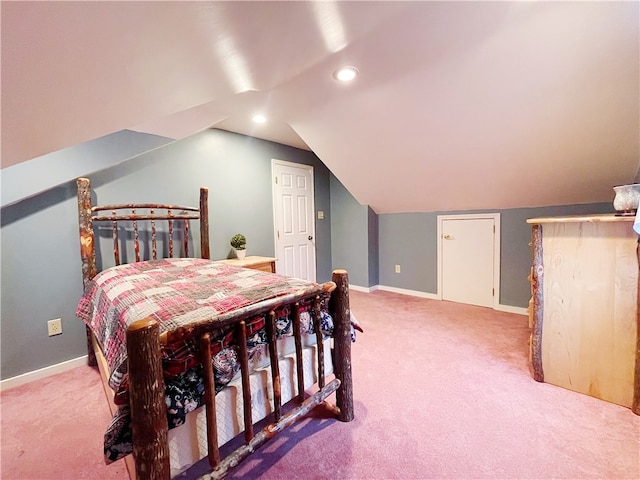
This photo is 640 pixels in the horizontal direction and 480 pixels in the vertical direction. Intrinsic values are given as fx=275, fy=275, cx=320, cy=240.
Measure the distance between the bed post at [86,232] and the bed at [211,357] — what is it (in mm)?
221

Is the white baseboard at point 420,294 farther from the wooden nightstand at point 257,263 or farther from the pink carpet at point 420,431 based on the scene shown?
the wooden nightstand at point 257,263

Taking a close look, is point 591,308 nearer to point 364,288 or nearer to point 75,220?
point 364,288

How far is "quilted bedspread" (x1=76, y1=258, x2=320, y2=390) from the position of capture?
3.50 feet

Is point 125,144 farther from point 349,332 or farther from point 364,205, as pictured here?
point 364,205

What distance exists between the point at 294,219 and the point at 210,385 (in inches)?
120

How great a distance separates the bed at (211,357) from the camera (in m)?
0.79

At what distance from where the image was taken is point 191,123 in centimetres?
235

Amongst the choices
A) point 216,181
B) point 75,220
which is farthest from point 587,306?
A: point 75,220

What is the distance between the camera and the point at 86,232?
210cm

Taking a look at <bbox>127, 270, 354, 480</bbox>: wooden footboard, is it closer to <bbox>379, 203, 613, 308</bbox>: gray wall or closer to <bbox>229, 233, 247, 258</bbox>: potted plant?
<bbox>229, 233, 247, 258</bbox>: potted plant

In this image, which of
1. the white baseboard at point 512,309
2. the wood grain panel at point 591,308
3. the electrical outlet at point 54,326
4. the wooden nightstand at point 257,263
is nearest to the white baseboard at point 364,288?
the white baseboard at point 512,309

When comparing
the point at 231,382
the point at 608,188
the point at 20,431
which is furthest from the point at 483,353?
the point at 20,431

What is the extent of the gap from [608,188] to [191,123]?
3.62 meters

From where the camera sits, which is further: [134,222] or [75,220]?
[134,222]
